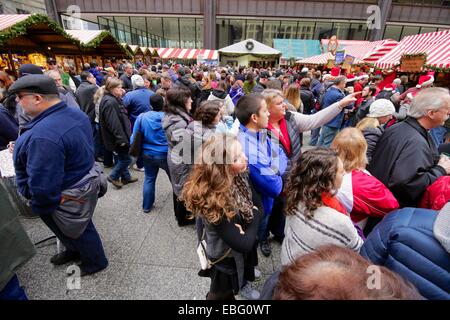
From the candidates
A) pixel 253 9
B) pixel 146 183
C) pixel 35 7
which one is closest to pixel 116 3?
pixel 253 9

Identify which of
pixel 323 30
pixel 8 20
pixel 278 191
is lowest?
pixel 278 191

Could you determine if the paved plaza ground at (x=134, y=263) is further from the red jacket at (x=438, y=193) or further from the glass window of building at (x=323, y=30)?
the glass window of building at (x=323, y=30)

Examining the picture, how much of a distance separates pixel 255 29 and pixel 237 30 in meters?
2.35

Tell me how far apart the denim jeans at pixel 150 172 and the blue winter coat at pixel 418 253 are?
2.83m

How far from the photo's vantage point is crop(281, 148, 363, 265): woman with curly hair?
1.47 metres

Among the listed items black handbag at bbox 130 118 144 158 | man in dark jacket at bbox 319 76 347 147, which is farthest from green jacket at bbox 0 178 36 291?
man in dark jacket at bbox 319 76 347 147

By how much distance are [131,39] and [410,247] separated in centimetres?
3674

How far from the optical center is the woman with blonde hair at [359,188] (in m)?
1.88

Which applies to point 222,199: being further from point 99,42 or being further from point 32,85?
point 99,42

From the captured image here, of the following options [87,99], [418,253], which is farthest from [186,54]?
[418,253]

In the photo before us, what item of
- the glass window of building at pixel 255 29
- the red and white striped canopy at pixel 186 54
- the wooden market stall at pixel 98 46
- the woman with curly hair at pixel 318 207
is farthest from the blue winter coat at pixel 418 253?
the glass window of building at pixel 255 29

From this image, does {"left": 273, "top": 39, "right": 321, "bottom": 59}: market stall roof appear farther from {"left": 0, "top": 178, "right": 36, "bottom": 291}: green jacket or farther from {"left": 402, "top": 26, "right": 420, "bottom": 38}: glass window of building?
{"left": 0, "top": 178, "right": 36, "bottom": 291}: green jacket

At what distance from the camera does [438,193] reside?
184cm

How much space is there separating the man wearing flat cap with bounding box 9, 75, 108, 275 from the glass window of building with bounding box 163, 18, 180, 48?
111 ft
